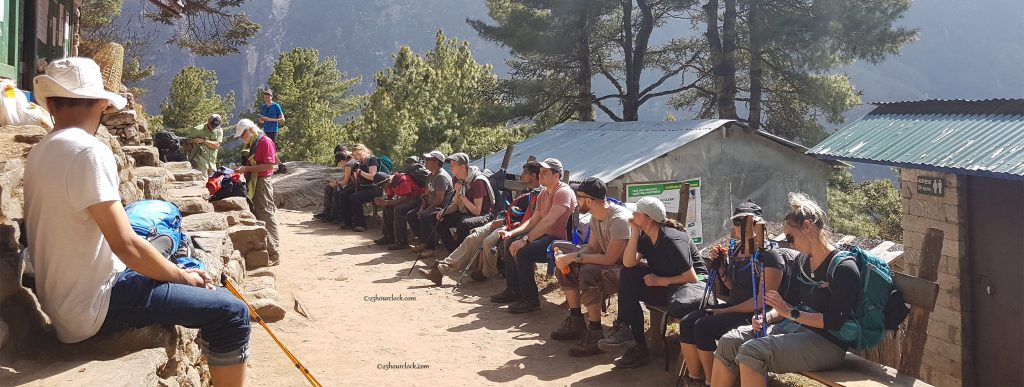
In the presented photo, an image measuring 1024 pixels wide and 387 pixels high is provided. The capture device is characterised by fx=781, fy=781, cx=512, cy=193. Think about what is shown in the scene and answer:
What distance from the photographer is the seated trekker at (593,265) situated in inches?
251

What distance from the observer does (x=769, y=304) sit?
4.57 meters

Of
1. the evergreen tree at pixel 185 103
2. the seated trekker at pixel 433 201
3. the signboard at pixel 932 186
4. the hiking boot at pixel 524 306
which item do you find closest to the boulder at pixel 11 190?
the hiking boot at pixel 524 306

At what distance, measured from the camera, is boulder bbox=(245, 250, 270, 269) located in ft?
27.1

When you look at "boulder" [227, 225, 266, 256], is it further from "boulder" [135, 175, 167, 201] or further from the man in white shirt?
the man in white shirt

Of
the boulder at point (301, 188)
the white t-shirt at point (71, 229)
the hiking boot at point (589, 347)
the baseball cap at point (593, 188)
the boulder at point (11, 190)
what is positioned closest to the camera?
the white t-shirt at point (71, 229)

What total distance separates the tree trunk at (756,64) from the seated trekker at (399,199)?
12.0 meters

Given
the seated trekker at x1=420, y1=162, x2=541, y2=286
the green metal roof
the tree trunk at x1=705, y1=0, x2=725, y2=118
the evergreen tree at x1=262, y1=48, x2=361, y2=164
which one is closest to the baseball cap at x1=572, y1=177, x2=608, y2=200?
the seated trekker at x1=420, y1=162, x2=541, y2=286

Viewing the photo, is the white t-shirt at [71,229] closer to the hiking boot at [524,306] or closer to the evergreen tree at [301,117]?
Result: the hiking boot at [524,306]

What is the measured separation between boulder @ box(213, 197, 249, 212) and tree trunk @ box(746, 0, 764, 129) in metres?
15.0

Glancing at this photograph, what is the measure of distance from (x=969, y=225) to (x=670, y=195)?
406 centimetres

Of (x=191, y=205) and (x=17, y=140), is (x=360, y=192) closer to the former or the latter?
(x=191, y=205)

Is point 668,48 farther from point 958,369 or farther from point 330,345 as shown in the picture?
point 330,345

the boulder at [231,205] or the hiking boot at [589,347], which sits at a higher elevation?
the boulder at [231,205]

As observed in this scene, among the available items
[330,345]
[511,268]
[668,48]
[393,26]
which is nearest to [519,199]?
[511,268]
